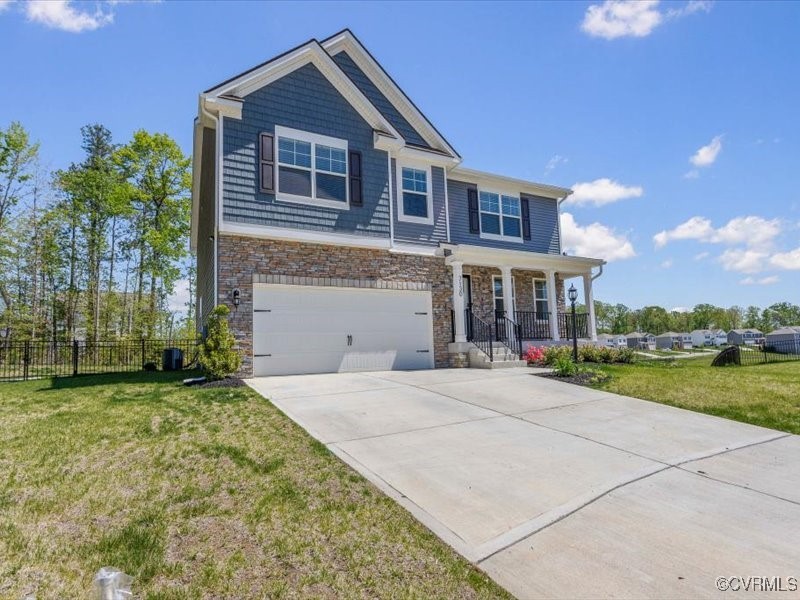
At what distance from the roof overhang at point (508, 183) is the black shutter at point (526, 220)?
437 mm

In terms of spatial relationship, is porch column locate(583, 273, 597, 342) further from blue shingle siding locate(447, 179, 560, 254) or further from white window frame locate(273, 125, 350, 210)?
white window frame locate(273, 125, 350, 210)

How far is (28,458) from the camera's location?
15.1ft

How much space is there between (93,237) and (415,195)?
21340 millimetres

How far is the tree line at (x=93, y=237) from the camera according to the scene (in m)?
23.0

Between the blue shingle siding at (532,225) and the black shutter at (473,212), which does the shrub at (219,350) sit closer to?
the blue shingle siding at (532,225)

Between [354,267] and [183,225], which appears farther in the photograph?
[183,225]

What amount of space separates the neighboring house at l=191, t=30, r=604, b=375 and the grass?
17.0 ft

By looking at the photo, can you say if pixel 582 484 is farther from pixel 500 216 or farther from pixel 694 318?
pixel 694 318

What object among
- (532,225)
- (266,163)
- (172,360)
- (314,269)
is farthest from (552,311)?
(172,360)

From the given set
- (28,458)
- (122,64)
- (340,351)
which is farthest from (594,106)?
(28,458)

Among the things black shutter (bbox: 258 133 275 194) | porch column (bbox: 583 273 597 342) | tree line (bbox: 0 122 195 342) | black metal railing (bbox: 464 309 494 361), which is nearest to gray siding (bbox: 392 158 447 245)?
black metal railing (bbox: 464 309 494 361)

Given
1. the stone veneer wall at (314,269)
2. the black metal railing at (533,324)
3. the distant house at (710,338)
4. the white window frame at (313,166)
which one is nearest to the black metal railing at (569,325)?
the black metal railing at (533,324)

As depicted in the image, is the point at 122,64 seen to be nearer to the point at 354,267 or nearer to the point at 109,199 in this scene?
the point at 354,267

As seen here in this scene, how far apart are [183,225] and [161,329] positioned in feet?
24.6
